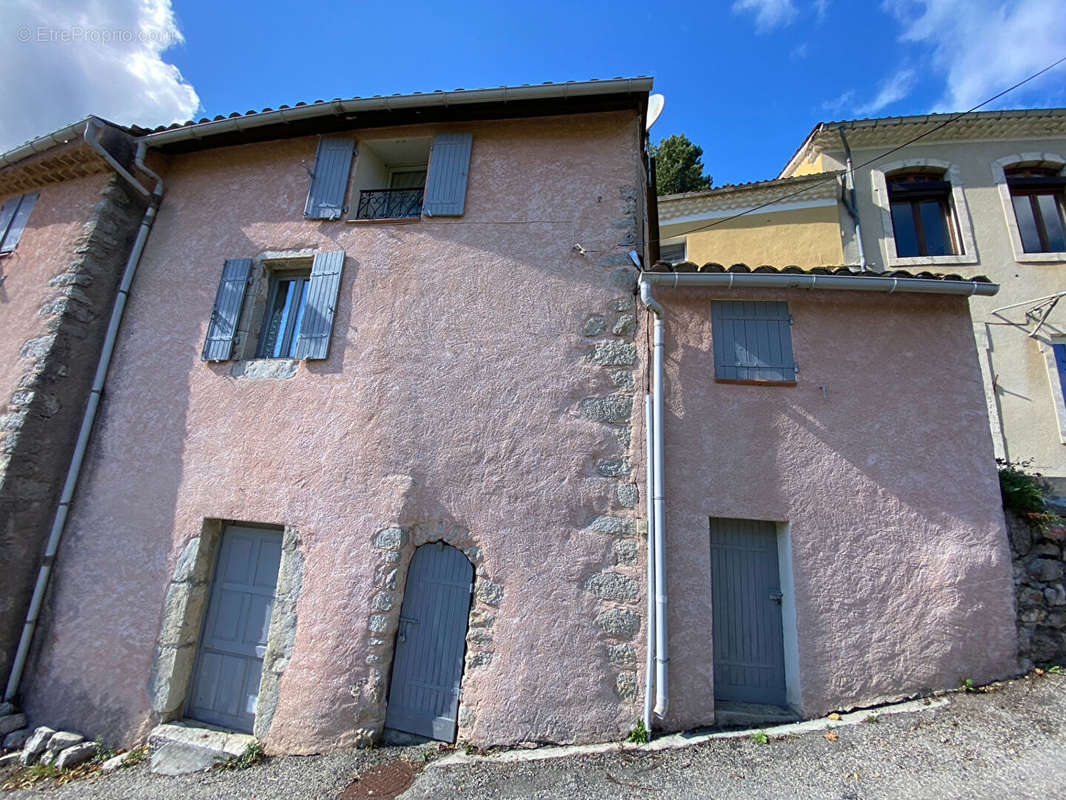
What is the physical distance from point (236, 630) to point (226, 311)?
342 centimetres

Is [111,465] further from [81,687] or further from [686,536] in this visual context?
[686,536]

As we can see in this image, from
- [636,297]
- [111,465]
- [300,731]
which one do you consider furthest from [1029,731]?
[111,465]

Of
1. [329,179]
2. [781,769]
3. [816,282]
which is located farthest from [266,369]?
[781,769]

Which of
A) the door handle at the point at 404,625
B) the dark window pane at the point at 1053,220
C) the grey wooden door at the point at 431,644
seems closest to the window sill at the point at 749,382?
the grey wooden door at the point at 431,644

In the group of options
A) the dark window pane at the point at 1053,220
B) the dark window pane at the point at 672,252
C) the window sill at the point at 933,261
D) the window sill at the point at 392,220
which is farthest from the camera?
the dark window pane at the point at 672,252

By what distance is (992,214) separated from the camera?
870 centimetres

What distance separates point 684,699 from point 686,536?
1328 millimetres

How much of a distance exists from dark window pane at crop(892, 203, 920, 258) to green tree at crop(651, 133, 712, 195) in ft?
25.8

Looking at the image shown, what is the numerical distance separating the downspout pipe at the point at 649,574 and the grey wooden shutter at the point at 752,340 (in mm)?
900

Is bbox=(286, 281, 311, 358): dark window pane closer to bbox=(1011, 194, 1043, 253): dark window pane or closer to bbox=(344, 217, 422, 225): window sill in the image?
bbox=(344, 217, 422, 225): window sill

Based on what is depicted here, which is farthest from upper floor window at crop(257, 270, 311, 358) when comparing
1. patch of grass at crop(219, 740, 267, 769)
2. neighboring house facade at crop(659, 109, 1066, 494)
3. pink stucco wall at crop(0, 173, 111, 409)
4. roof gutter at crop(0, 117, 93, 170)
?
neighboring house facade at crop(659, 109, 1066, 494)

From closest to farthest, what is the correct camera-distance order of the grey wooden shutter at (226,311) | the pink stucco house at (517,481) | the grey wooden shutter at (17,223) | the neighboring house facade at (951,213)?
the pink stucco house at (517,481)
the grey wooden shutter at (226,311)
the grey wooden shutter at (17,223)
the neighboring house facade at (951,213)

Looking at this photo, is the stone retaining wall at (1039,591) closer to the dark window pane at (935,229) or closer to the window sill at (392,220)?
the window sill at (392,220)

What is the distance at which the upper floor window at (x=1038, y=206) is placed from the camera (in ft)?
28.3
